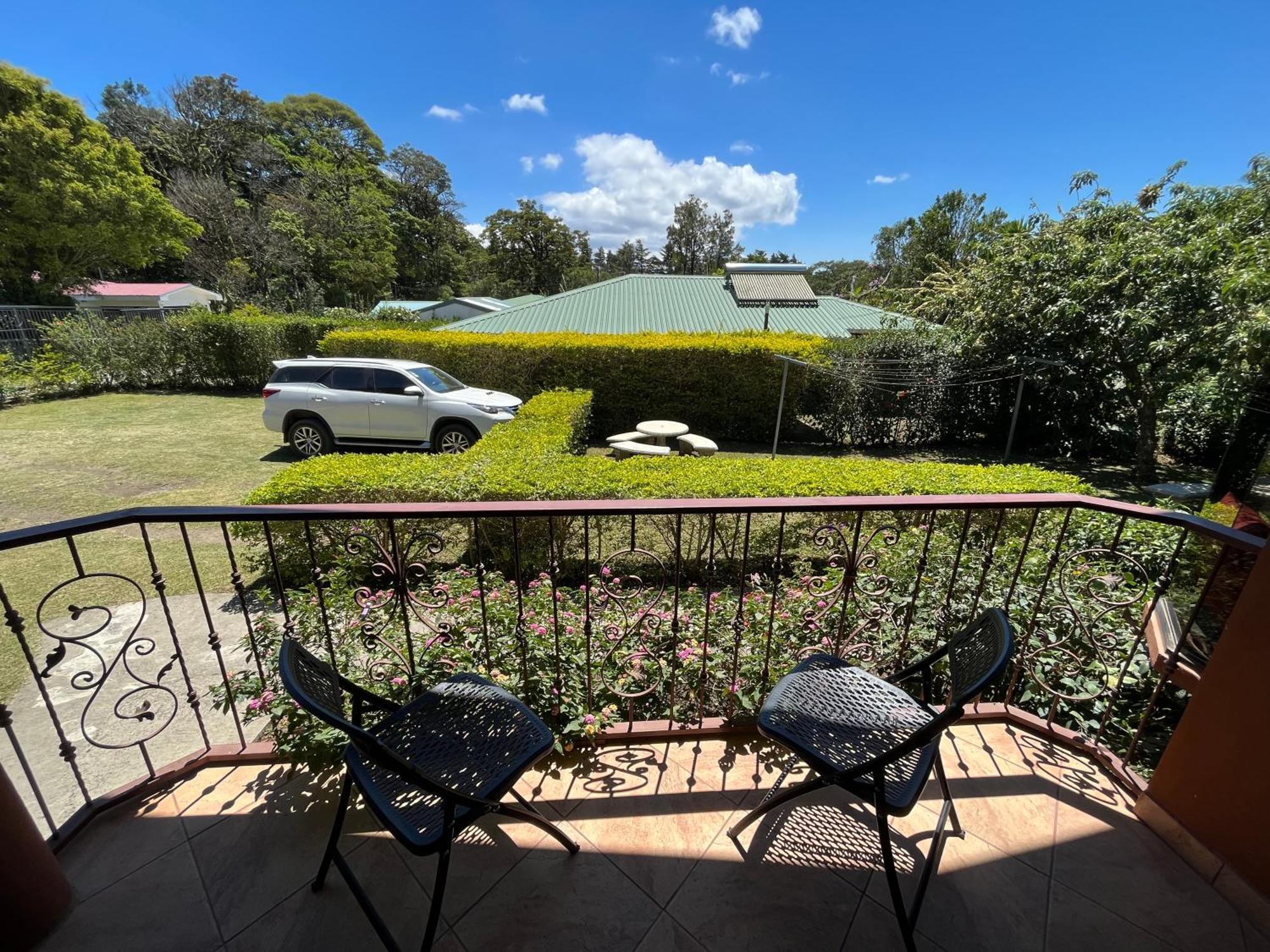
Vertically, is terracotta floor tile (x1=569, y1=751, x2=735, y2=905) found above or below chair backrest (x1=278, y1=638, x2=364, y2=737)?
below

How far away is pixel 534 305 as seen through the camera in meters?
14.9

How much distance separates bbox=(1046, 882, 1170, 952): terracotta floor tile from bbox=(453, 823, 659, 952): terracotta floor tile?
3.62ft

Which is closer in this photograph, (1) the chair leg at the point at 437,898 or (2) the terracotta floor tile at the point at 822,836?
(1) the chair leg at the point at 437,898

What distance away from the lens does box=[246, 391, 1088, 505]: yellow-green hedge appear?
164 inches

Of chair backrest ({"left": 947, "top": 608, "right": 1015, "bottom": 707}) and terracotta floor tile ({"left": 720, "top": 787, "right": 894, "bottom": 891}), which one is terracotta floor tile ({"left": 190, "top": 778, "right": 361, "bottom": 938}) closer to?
terracotta floor tile ({"left": 720, "top": 787, "right": 894, "bottom": 891})

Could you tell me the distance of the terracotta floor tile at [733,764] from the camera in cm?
187

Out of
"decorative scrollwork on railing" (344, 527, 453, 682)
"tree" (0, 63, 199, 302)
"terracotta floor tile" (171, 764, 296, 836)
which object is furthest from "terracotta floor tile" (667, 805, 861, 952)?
"tree" (0, 63, 199, 302)

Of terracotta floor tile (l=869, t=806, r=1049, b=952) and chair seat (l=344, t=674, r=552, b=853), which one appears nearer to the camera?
chair seat (l=344, t=674, r=552, b=853)

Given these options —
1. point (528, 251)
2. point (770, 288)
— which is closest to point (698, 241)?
point (528, 251)

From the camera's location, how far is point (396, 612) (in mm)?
2430

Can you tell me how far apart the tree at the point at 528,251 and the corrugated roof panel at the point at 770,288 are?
90.6ft

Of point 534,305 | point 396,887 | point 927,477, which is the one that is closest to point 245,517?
point 396,887

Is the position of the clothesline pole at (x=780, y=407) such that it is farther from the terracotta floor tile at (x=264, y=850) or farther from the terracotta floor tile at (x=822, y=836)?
the terracotta floor tile at (x=264, y=850)

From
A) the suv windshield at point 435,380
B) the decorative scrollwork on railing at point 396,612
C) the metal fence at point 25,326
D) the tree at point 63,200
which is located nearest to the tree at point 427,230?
the tree at point 63,200
